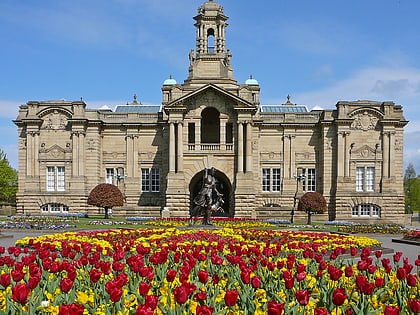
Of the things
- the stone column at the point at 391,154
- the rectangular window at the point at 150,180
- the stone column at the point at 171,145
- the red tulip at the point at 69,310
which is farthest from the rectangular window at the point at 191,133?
the red tulip at the point at 69,310

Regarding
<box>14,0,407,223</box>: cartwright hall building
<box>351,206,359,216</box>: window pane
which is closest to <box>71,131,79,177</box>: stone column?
<box>14,0,407,223</box>: cartwright hall building

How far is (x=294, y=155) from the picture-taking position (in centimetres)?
5366

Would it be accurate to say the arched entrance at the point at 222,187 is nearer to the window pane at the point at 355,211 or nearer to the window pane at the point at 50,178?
the window pane at the point at 355,211

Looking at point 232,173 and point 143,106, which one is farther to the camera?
point 143,106

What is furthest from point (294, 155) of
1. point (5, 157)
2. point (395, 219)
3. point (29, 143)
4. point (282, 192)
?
point (5, 157)

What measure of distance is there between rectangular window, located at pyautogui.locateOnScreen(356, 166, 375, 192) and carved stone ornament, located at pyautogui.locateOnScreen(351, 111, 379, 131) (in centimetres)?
413

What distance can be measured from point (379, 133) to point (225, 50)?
1918cm

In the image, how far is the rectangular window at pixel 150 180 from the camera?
53.6m

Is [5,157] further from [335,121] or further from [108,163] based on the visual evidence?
[335,121]

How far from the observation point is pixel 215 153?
4922 centimetres

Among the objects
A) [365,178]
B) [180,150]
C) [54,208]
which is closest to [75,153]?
[54,208]

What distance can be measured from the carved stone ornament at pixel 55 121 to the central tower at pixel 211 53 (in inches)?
535

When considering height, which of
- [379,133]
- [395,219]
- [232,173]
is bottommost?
[395,219]

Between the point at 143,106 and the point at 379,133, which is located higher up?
the point at 143,106
